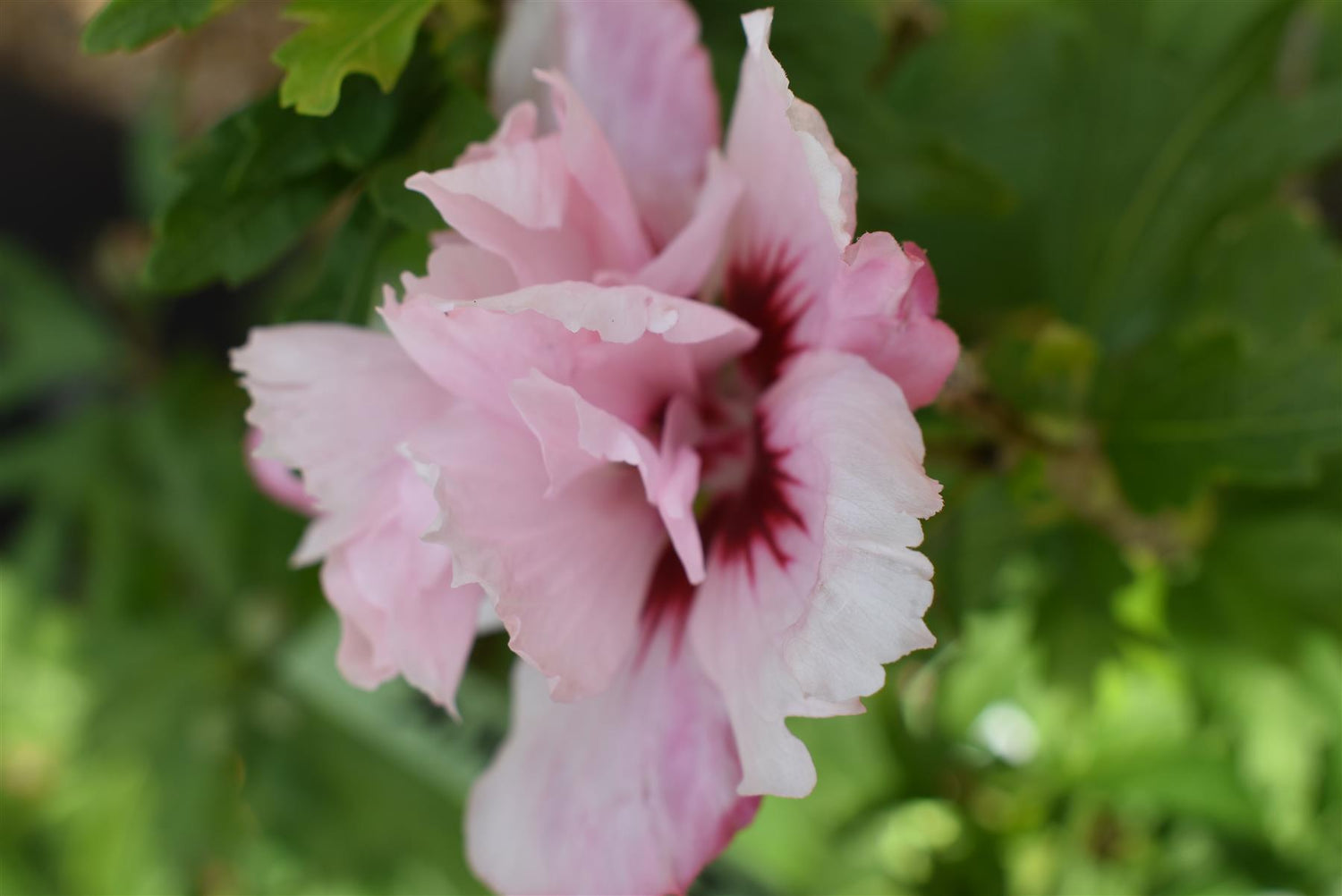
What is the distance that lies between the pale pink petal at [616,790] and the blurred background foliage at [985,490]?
4.5 inches

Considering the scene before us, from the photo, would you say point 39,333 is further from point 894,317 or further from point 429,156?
point 894,317

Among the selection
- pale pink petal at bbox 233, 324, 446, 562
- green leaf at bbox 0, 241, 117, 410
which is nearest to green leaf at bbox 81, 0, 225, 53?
pale pink petal at bbox 233, 324, 446, 562

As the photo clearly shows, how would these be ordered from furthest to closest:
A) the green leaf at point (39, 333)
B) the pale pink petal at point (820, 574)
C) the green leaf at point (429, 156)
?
1. the green leaf at point (39, 333)
2. the green leaf at point (429, 156)
3. the pale pink petal at point (820, 574)

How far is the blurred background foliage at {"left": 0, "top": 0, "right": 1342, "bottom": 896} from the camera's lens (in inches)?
17.3

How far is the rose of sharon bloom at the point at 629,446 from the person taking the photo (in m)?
0.31

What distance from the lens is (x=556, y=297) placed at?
0.31 meters

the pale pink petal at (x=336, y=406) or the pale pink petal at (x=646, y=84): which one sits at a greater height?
the pale pink petal at (x=646, y=84)

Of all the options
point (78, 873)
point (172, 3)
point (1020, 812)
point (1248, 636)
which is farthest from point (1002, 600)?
point (78, 873)

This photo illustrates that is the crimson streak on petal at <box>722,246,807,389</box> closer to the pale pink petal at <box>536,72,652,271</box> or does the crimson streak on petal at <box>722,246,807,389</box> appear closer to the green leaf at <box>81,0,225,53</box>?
the pale pink petal at <box>536,72,652,271</box>

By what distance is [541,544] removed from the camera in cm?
35

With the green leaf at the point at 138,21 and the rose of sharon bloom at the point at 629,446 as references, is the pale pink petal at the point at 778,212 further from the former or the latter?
the green leaf at the point at 138,21

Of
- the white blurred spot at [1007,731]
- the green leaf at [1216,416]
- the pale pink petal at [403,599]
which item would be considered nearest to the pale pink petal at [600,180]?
the pale pink petal at [403,599]

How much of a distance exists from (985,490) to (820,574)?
294 mm

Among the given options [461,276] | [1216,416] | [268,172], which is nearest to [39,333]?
[268,172]
